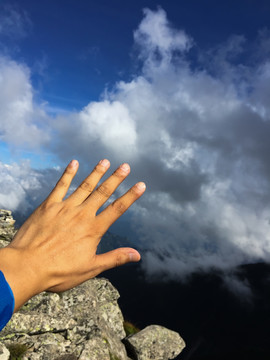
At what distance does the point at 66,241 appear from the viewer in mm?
3566

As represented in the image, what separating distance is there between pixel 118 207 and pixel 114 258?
788mm

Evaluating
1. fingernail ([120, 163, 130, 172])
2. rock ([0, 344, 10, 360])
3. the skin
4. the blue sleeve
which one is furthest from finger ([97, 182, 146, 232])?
rock ([0, 344, 10, 360])

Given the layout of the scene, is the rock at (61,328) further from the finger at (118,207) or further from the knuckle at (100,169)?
the knuckle at (100,169)

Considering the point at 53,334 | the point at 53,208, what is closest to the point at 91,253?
the point at 53,208

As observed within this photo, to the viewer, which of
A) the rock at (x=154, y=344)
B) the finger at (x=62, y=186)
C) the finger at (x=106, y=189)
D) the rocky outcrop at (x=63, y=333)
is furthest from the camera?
the rock at (x=154, y=344)

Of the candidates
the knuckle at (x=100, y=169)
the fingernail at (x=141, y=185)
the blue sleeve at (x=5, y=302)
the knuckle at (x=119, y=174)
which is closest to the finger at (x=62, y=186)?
the knuckle at (x=100, y=169)

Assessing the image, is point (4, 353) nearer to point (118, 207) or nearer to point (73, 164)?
point (73, 164)

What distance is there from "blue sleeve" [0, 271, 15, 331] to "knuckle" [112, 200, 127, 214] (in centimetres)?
167

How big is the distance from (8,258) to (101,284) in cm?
1671

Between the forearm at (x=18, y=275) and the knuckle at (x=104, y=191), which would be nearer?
the forearm at (x=18, y=275)

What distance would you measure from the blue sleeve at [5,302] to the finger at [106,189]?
1.46 meters

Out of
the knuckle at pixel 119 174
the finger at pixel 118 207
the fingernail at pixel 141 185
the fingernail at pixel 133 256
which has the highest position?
the knuckle at pixel 119 174

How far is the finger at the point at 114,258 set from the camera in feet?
12.3

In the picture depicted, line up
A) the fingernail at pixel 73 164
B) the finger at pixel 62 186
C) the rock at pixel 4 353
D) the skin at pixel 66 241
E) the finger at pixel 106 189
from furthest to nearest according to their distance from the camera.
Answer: the rock at pixel 4 353 → the fingernail at pixel 73 164 → the finger at pixel 62 186 → the finger at pixel 106 189 → the skin at pixel 66 241
